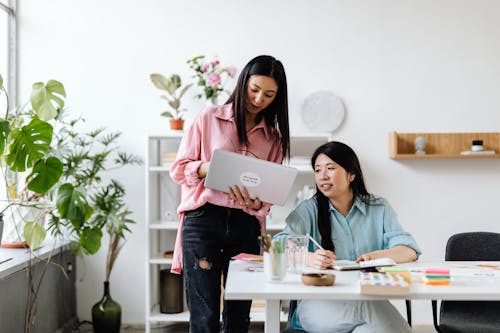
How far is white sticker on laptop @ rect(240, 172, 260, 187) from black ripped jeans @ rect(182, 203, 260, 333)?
101mm

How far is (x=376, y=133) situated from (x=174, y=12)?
152cm

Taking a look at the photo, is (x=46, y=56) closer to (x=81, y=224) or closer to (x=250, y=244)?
(x=81, y=224)

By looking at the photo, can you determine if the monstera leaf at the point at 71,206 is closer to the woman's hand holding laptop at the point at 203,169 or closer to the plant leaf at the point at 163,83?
the plant leaf at the point at 163,83

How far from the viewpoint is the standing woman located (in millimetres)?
1993

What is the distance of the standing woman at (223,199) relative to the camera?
199 centimetres

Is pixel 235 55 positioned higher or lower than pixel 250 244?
higher

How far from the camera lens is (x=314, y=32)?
3910 millimetres

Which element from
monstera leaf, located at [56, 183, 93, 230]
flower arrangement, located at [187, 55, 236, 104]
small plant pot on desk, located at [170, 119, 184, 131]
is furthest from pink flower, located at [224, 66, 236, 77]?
monstera leaf, located at [56, 183, 93, 230]

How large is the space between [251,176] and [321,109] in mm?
1979

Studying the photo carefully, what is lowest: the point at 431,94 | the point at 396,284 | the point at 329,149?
the point at 396,284

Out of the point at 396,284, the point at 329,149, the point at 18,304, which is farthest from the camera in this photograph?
the point at 18,304

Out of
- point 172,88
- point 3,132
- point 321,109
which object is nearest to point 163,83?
point 172,88

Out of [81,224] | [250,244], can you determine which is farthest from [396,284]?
[81,224]

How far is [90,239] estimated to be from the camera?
3291 mm
